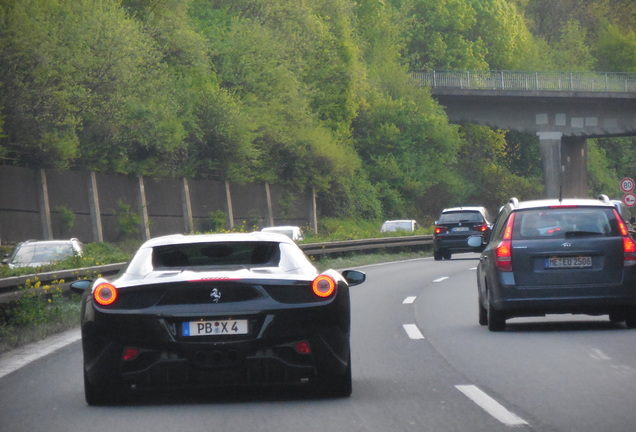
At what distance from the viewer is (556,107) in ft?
222

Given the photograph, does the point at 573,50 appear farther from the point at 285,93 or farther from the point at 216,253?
the point at 216,253

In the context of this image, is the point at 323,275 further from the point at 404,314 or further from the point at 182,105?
the point at 182,105

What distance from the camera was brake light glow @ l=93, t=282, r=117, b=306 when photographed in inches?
344

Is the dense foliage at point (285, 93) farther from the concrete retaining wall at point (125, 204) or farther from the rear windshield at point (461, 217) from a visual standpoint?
the rear windshield at point (461, 217)

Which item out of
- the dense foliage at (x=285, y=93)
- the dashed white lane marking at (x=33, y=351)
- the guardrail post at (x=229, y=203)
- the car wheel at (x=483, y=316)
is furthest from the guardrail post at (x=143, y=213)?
the car wheel at (x=483, y=316)

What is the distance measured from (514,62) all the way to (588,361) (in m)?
81.3

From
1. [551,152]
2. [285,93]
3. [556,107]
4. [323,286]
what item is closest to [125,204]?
[285,93]

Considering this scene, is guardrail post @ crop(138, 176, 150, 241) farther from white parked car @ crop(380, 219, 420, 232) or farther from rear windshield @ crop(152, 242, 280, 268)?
rear windshield @ crop(152, 242, 280, 268)

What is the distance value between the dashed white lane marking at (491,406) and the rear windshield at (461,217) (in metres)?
28.6

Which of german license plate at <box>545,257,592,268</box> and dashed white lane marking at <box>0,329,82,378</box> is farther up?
german license plate at <box>545,257,592,268</box>

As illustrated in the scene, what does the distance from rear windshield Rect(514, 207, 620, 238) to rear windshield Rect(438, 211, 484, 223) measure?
23.3 metres

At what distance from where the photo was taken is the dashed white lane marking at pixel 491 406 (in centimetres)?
789

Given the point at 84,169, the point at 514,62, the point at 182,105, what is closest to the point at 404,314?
the point at 84,169

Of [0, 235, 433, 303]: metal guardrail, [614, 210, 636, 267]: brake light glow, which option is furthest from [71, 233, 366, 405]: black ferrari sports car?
[614, 210, 636, 267]: brake light glow
